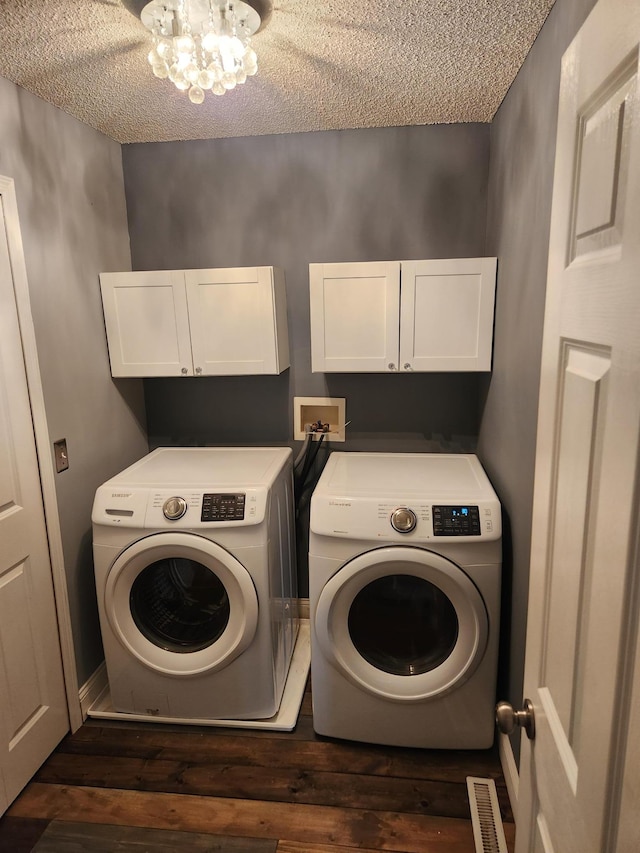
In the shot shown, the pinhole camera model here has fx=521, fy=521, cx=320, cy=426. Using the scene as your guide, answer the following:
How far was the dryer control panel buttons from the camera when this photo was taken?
1906 mm

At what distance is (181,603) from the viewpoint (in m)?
2.12

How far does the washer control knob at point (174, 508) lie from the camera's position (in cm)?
192

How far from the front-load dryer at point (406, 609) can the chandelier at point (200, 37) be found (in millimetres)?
1352

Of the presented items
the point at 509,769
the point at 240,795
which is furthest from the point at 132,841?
the point at 509,769

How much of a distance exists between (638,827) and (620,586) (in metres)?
0.23

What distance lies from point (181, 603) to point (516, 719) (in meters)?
1.53

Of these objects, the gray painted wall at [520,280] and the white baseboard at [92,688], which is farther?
the white baseboard at [92,688]

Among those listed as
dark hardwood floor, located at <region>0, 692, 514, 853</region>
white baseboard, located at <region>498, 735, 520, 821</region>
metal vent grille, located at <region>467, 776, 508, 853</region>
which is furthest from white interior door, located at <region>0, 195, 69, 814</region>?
white baseboard, located at <region>498, 735, 520, 821</region>

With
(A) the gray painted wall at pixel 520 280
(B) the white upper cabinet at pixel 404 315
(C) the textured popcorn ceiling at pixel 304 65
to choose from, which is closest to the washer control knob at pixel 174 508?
(B) the white upper cabinet at pixel 404 315

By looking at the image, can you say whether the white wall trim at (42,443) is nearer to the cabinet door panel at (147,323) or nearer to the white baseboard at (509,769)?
the cabinet door panel at (147,323)

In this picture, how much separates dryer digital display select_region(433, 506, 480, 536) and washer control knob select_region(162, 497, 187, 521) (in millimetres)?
911

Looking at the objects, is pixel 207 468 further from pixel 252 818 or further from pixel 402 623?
pixel 252 818

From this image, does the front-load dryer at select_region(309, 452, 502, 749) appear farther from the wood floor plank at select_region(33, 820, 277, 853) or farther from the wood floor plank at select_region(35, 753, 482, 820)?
the wood floor plank at select_region(33, 820, 277, 853)

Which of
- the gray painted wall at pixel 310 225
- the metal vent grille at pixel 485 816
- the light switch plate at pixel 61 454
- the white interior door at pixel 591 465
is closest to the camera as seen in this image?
the white interior door at pixel 591 465
